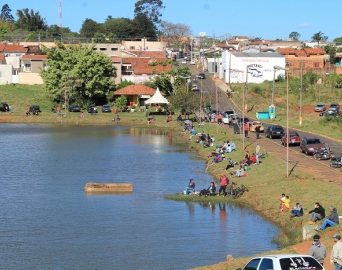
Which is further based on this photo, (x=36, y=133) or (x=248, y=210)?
(x=36, y=133)

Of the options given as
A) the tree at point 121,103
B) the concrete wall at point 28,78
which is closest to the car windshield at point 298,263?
the tree at point 121,103

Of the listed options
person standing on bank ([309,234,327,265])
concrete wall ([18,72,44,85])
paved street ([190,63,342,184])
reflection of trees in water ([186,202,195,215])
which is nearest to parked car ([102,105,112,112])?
concrete wall ([18,72,44,85])

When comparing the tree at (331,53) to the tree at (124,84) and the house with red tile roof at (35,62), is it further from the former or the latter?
the house with red tile roof at (35,62)

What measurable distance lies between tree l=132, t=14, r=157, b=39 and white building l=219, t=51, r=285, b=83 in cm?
7612

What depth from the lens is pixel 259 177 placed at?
41125 millimetres

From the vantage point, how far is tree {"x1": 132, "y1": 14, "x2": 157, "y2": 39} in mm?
179250

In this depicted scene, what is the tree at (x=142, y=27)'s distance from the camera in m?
179

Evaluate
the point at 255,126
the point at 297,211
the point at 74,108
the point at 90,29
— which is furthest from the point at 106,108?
the point at 90,29

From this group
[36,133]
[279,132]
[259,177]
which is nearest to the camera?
[259,177]

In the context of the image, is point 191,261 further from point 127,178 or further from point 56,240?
point 127,178

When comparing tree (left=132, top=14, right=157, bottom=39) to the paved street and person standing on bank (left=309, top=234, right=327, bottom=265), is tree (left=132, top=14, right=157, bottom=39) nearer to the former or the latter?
the paved street

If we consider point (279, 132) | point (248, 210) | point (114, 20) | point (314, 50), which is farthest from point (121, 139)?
point (114, 20)

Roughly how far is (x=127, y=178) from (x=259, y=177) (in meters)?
9.41

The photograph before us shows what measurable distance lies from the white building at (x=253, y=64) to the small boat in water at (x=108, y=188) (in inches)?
2483
